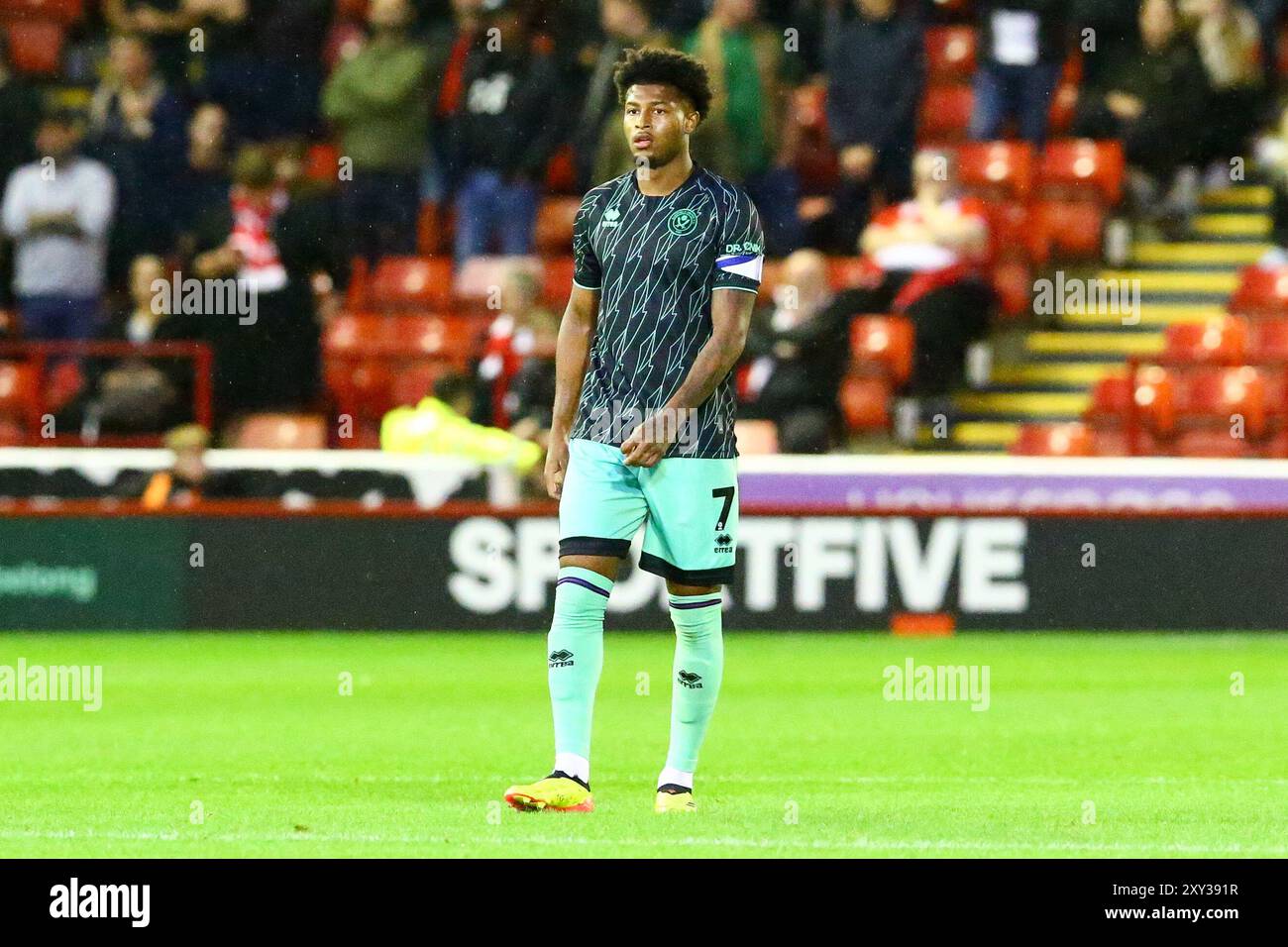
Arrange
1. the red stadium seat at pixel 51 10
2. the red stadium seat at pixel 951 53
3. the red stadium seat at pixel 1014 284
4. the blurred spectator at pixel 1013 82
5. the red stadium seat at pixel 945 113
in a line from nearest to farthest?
1. the red stadium seat at pixel 1014 284
2. the blurred spectator at pixel 1013 82
3. the red stadium seat at pixel 945 113
4. the red stadium seat at pixel 951 53
5. the red stadium seat at pixel 51 10

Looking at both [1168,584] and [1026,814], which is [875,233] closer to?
[1168,584]

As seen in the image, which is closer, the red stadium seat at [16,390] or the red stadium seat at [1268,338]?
the red stadium seat at [1268,338]

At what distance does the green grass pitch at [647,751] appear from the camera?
289 inches

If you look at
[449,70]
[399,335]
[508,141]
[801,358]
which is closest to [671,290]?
[801,358]

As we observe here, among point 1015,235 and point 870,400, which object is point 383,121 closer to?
point 870,400

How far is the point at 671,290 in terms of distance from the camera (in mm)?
7820

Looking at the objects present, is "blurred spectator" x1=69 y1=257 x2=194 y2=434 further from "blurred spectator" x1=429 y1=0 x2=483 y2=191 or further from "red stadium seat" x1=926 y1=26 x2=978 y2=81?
"red stadium seat" x1=926 y1=26 x2=978 y2=81

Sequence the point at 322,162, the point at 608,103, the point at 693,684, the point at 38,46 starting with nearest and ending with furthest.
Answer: the point at 693,684
the point at 608,103
the point at 322,162
the point at 38,46

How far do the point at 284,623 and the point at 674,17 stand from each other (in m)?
5.67

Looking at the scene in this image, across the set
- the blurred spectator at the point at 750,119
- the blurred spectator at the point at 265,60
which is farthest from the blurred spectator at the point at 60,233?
the blurred spectator at the point at 750,119

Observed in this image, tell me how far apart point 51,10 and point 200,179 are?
9.81 ft

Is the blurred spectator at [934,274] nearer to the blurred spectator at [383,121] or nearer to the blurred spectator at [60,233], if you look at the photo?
the blurred spectator at [383,121]

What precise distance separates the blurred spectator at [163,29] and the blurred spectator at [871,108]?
4811 millimetres

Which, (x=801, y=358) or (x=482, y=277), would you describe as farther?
(x=482, y=277)
